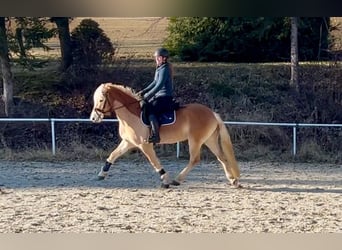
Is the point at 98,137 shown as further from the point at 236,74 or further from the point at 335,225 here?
the point at 335,225

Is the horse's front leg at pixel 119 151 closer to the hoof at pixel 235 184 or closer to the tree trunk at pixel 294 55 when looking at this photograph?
the hoof at pixel 235 184

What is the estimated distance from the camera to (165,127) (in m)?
9.30

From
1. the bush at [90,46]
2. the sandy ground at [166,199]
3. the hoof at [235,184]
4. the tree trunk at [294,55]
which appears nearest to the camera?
the sandy ground at [166,199]

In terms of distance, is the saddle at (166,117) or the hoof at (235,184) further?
the hoof at (235,184)

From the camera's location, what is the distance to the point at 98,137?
14758mm

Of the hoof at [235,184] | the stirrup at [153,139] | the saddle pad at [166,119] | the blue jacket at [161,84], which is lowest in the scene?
the hoof at [235,184]

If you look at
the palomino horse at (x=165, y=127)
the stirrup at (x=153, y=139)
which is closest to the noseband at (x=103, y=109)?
the palomino horse at (x=165, y=127)

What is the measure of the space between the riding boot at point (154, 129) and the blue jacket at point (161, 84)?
0.25 meters

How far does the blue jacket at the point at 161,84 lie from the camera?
8.70m

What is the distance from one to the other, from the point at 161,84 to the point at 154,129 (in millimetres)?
686

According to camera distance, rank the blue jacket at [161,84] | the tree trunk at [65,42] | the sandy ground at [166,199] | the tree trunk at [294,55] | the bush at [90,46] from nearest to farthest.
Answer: the sandy ground at [166,199] < the blue jacket at [161,84] < the tree trunk at [294,55] < the tree trunk at [65,42] < the bush at [90,46]

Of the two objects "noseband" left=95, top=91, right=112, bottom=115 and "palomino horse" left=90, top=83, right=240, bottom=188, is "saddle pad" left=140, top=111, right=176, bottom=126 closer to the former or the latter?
"palomino horse" left=90, top=83, right=240, bottom=188

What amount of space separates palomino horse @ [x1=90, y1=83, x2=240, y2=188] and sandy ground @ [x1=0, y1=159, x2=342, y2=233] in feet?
1.10

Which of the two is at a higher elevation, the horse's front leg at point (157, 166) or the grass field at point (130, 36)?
the grass field at point (130, 36)
